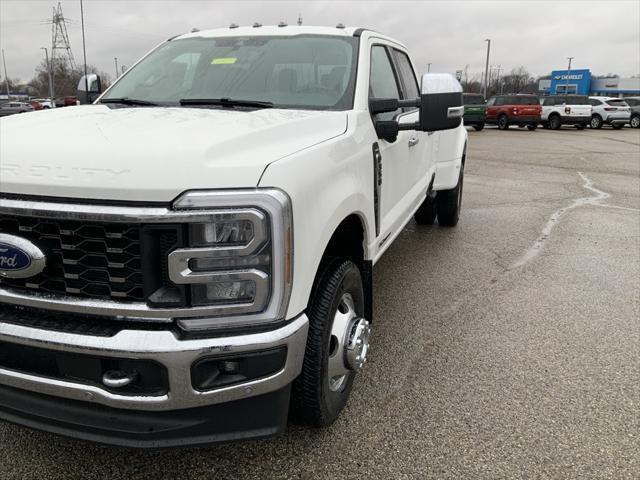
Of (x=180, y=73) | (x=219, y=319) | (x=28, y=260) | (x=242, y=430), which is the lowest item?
(x=242, y=430)

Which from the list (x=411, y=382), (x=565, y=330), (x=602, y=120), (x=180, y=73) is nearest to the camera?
(x=411, y=382)

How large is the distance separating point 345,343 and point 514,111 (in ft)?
87.0

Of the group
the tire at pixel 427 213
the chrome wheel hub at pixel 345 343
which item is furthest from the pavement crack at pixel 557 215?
the chrome wheel hub at pixel 345 343

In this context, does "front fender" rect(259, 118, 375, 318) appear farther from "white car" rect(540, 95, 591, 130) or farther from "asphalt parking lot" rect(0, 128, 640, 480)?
"white car" rect(540, 95, 591, 130)

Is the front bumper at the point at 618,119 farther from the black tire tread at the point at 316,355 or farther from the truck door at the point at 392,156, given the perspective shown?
the black tire tread at the point at 316,355

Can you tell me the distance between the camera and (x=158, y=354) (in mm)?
1785

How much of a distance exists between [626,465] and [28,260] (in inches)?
102

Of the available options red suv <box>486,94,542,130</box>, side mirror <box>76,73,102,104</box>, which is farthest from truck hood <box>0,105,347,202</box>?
red suv <box>486,94,542,130</box>

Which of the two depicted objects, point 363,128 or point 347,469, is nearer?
point 347,469

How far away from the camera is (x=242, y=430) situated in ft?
6.68

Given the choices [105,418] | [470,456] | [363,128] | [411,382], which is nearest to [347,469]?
[470,456]

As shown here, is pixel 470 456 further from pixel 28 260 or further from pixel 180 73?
pixel 180 73

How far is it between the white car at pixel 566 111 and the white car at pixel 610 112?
575mm

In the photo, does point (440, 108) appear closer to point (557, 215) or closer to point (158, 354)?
point (158, 354)
